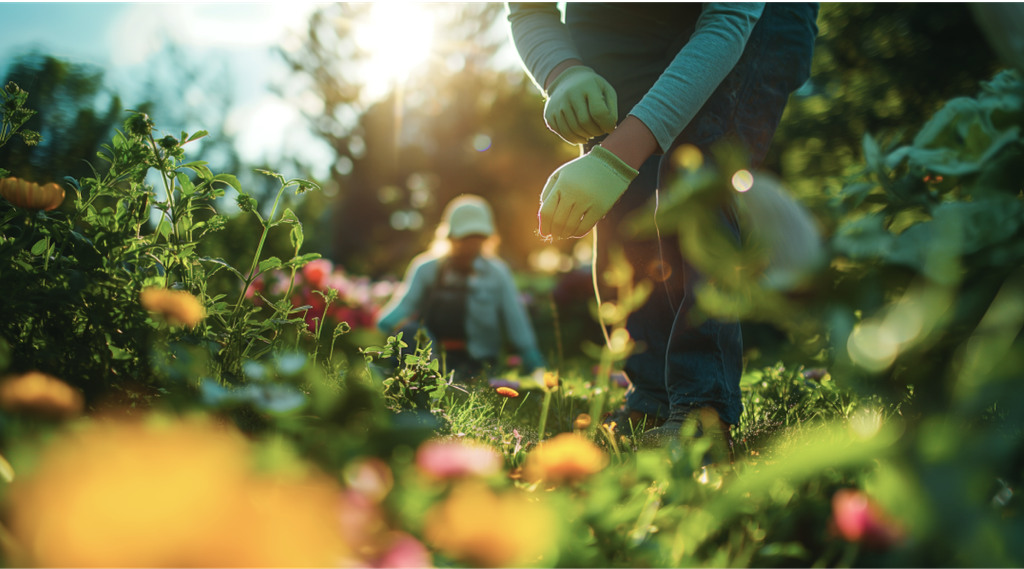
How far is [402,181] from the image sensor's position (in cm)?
1553

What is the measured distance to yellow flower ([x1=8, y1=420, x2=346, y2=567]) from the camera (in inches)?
13.7

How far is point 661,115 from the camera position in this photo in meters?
0.99

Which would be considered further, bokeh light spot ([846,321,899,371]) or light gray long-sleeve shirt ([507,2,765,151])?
light gray long-sleeve shirt ([507,2,765,151])

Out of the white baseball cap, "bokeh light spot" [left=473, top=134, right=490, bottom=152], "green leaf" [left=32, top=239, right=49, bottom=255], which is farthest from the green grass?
"bokeh light spot" [left=473, top=134, right=490, bottom=152]

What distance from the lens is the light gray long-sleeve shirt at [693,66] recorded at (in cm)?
99

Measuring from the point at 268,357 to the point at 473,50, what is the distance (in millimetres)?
13524

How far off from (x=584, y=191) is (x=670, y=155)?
394 millimetres

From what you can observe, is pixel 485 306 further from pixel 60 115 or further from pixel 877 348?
pixel 877 348

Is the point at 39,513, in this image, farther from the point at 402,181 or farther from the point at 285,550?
the point at 402,181

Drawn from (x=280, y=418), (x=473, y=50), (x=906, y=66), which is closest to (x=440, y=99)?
(x=473, y=50)

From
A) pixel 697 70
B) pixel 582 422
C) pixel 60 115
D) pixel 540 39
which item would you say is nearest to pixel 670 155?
pixel 697 70

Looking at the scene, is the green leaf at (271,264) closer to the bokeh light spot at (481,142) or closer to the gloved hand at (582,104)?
the gloved hand at (582,104)

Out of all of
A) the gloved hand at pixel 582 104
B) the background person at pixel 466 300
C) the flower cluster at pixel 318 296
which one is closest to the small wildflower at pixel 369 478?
the gloved hand at pixel 582 104

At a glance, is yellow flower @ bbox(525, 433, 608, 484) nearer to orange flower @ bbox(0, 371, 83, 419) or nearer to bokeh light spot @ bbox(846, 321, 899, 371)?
bokeh light spot @ bbox(846, 321, 899, 371)
